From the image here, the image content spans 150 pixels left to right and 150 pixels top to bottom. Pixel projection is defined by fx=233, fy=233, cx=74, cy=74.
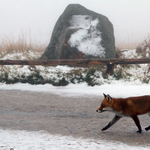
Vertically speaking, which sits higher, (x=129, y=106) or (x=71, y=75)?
(x=129, y=106)

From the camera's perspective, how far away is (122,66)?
1145 cm

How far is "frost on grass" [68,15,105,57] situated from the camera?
12.2 m

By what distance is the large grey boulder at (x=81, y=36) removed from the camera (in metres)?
12.2

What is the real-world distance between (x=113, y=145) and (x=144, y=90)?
18.6 feet

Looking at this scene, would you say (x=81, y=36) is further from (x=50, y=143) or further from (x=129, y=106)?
(x=50, y=143)

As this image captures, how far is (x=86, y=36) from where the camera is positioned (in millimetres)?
12594

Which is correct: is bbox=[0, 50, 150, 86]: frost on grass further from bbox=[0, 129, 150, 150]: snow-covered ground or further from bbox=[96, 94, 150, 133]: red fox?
bbox=[0, 129, 150, 150]: snow-covered ground

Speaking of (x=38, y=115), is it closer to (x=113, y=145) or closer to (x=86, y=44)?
(x=113, y=145)

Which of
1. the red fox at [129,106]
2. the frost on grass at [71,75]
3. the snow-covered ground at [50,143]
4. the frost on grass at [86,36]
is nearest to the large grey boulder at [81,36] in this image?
the frost on grass at [86,36]

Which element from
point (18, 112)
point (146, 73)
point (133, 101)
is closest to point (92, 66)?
point (146, 73)

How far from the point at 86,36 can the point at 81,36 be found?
284mm

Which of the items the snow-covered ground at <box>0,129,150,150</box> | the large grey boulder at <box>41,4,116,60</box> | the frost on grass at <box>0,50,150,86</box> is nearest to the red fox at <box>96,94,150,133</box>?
the snow-covered ground at <box>0,129,150,150</box>

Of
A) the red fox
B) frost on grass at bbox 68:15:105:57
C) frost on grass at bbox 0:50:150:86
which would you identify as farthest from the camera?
frost on grass at bbox 68:15:105:57

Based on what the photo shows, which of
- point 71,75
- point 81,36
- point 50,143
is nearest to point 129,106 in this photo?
point 50,143
